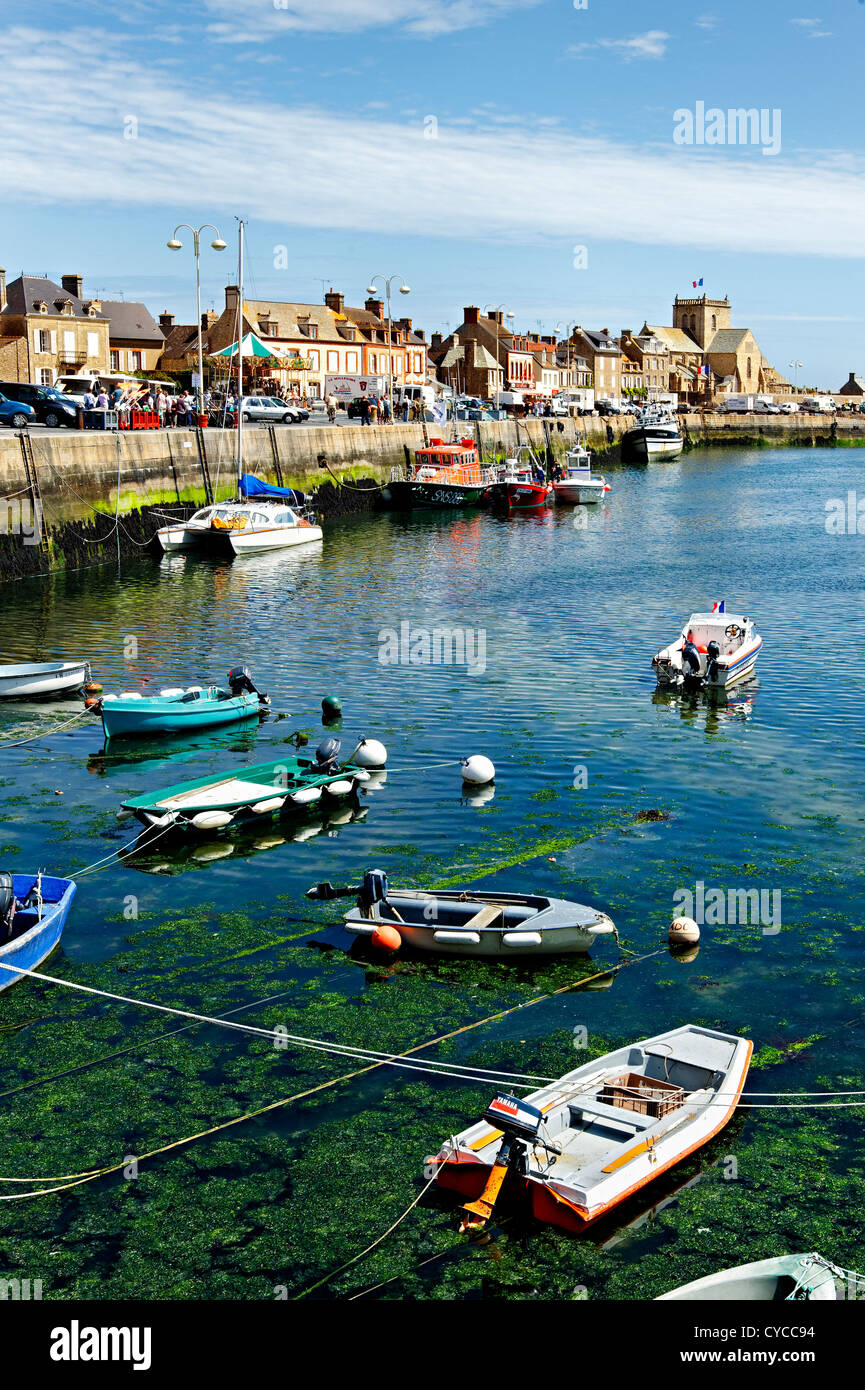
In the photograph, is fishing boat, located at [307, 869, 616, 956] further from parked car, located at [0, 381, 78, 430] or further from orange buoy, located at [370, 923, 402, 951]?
parked car, located at [0, 381, 78, 430]

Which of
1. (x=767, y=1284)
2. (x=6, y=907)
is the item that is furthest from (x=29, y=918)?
(x=767, y=1284)

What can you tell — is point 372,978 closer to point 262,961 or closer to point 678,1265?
point 262,961

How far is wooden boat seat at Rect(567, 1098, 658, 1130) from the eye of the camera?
11.9 meters

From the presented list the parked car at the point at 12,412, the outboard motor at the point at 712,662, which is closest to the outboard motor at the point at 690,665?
the outboard motor at the point at 712,662

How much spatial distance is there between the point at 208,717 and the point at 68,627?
→ 36.3ft

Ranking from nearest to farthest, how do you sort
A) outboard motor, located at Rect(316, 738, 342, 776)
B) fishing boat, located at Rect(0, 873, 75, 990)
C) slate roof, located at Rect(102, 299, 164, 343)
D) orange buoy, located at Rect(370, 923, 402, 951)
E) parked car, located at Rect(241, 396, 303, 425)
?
1. fishing boat, located at Rect(0, 873, 75, 990)
2. orange buoy, located at Rect(370, 923, 402, 951)
3. outboard motor, located at Rect(316, 738, 342, 776)
4. parked car, located at Rect(241, 396, 303, 425)
5. slate roof, located at Rect(102, 299, 164, 343)

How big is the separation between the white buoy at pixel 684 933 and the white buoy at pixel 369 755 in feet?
26.7

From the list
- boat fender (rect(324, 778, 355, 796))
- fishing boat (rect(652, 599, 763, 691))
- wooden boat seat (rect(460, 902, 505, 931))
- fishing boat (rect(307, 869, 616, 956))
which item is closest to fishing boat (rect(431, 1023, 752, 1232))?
fishing boat (rect(307, 869, 616, 956))

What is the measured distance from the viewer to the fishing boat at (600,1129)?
428 inches

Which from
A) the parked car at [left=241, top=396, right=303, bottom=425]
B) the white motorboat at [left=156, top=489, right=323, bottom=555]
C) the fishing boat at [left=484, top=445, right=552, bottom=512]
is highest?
the parked car at [left=241, top=396, right=303, bottom=425]

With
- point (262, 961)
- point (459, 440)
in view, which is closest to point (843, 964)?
point (262, 961)

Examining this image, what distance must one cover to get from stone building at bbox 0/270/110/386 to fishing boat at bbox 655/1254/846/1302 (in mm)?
70490
